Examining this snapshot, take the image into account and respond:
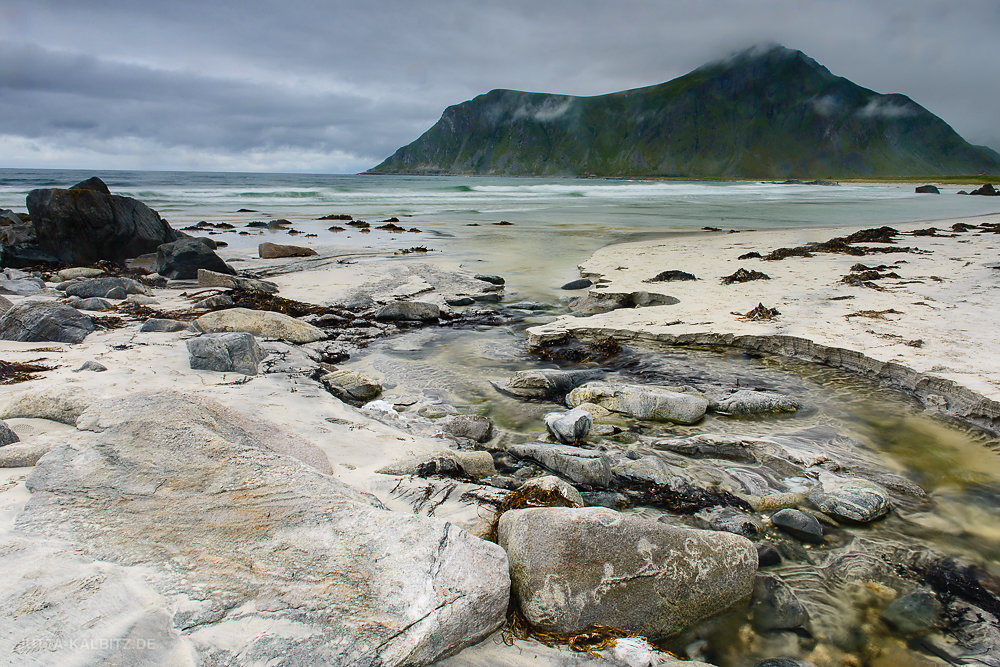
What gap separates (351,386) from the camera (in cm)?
559

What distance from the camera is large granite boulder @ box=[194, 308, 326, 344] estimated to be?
272 inches

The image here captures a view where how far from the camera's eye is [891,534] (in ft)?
11.4

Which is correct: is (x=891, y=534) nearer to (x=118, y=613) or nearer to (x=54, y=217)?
(x=118, y=613)

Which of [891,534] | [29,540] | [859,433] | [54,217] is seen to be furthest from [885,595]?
[54,217]

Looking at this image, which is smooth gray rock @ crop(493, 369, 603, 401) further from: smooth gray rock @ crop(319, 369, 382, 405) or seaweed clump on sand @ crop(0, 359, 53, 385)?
seaweed clump on sand @ crop(0, 359, 53, 385)

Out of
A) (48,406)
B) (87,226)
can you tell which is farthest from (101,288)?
(48,406)

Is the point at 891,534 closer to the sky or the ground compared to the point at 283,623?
closer to the ground

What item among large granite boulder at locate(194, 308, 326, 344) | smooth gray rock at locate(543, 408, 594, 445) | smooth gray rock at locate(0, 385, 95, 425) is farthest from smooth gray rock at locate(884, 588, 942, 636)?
large granite boulder at locate(194, 308, 326, 344)

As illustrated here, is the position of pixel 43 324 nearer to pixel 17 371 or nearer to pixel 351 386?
pixel 17 371

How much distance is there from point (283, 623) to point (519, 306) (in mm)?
8071

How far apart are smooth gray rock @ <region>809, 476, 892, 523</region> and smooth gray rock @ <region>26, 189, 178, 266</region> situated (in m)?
16.4

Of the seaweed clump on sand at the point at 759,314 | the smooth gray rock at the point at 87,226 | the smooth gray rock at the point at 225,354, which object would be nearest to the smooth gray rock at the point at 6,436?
the smooth gray rock at the point at 225,354

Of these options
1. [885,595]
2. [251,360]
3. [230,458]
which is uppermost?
[230,458]

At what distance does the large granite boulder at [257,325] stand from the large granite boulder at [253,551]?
163 inches
